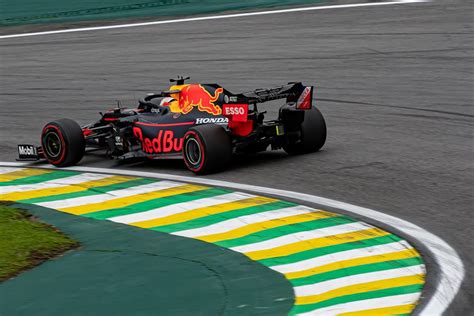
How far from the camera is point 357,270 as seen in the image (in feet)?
26.1

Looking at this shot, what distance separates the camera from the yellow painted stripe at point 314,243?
8609 millimetres

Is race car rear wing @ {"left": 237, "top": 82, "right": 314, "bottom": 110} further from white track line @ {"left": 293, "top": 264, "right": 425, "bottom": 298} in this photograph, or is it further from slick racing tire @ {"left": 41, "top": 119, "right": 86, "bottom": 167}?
white track line @ {"left": 293, "top": 264, "right": 425, "bottom": 298}

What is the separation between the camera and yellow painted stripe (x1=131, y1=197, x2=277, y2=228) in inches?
394

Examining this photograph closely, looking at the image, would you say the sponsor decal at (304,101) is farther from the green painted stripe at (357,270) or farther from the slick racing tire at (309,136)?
the green painted stripe at (357,270)

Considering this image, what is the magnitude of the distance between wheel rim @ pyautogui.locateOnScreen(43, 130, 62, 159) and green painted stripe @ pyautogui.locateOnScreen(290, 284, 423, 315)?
677cm

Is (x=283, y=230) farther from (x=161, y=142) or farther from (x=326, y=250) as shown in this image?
(x=161, y=142)

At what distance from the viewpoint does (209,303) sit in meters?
7.26

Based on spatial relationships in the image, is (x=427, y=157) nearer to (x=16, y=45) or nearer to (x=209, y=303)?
(x=209, y=303)

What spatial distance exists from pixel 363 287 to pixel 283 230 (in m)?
1.94

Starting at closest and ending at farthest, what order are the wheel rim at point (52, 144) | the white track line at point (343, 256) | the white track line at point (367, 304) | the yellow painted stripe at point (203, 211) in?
1. the white track line at point (367, 304)
2. the white track line at point (343, 256)
3. the yellow painted stripe at point (203, 211)
4. the wheel rim at point (52, 144)

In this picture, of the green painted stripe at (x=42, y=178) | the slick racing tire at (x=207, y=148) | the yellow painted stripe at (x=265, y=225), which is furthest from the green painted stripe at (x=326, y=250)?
the green painted stripe at (x=42, y=178)

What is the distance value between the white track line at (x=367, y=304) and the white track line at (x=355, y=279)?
0.41 m

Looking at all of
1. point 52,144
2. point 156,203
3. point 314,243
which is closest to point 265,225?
point 314,243

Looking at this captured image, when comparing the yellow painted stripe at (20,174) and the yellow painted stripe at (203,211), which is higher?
the yellow painted stripe at (20,174)
